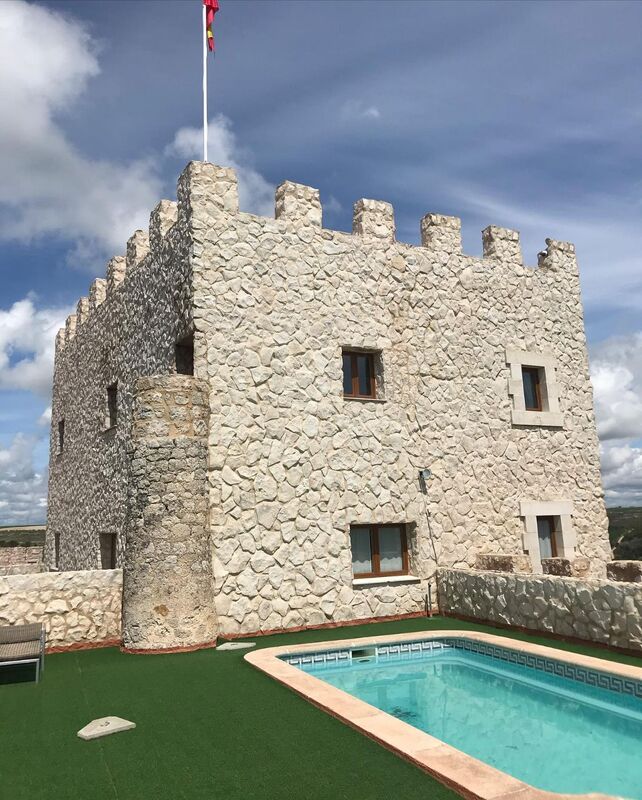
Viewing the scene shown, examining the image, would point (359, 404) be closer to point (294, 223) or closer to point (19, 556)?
point (294, 223)

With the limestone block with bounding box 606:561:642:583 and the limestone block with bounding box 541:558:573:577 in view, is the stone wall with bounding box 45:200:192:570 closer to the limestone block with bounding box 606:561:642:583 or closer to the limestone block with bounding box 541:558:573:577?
the limestone block with bounding box 541:558:573:577

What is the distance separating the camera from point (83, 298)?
17.9 metres

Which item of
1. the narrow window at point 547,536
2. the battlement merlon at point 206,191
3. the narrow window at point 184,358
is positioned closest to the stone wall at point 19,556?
the narrow window at point 184,358

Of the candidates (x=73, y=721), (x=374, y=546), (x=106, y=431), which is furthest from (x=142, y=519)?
(x=106, y=431)

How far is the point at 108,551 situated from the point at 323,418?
21.4 ft

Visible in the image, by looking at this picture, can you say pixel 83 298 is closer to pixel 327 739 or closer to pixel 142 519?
pixel 142 519

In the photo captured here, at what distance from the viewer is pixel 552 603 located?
30.1 feet

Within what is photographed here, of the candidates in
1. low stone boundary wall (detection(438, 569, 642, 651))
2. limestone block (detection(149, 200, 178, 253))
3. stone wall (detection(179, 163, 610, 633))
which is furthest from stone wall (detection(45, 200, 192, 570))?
low stone boundary wall (detection(438, 569, 642, 651))

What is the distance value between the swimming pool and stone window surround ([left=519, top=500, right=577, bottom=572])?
4.44 meters

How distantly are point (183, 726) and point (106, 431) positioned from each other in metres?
10.3

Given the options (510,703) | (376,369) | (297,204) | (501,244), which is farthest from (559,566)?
(297,204)

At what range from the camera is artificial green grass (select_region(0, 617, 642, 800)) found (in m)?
4.25

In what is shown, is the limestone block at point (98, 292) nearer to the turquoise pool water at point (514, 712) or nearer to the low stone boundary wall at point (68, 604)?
the low stone boundary wall at point (68, 604)

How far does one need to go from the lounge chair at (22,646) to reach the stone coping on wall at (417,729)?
→ 98.7 inches
